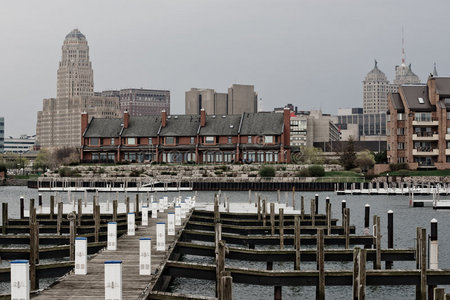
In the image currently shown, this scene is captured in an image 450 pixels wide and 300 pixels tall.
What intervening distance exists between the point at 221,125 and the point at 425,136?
38.7 metres

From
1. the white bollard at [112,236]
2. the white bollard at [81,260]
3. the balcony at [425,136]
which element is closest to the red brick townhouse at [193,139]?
the balcony at [425,136]

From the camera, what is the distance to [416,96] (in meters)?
123

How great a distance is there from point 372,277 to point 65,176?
11340 cm

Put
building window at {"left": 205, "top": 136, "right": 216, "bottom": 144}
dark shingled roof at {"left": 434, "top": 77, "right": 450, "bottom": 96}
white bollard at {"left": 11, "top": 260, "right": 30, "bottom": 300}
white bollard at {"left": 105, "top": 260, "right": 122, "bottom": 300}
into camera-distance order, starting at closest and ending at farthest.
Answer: white bollard at {"left": 11, "top": 260, "right": 30, "bottom": 300}
white bollard at {"left": 105, "top": 260, "right": 122, "bottom": 300}
dark shingled roof at {"left": 434, "top": 77, "right": 450, "bottom": 96}
building window at {"left": 205, "top": 136, "right": 216, "bottom": 144}

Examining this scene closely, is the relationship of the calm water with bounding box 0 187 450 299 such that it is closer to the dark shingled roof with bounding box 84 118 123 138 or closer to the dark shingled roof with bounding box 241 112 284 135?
the dark shingled roof with bounding box 241 112 284 135

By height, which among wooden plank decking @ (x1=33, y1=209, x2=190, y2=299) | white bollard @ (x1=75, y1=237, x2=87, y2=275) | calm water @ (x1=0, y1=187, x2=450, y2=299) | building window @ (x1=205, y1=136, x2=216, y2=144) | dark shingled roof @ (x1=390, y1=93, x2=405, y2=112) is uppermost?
dark shingled roof @ (x1=390, y1=93, x2=405, y2=112)

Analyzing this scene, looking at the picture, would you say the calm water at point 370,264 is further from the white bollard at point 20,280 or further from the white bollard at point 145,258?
the white bollard at point 20,280

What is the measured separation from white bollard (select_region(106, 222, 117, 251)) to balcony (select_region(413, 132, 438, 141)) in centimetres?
9373

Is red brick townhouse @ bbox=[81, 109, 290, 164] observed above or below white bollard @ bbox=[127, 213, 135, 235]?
above

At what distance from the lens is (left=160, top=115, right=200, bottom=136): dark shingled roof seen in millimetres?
140500

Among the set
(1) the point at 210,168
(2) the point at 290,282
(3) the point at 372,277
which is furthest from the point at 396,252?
(1) the point at 210,168

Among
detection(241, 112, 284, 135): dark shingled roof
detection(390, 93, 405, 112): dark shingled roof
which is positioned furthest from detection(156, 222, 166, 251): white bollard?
detection(241, 112, 284, 135): dark shingled roof

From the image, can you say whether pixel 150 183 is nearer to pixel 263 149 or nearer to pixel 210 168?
pixel 210 168

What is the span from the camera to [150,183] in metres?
123
